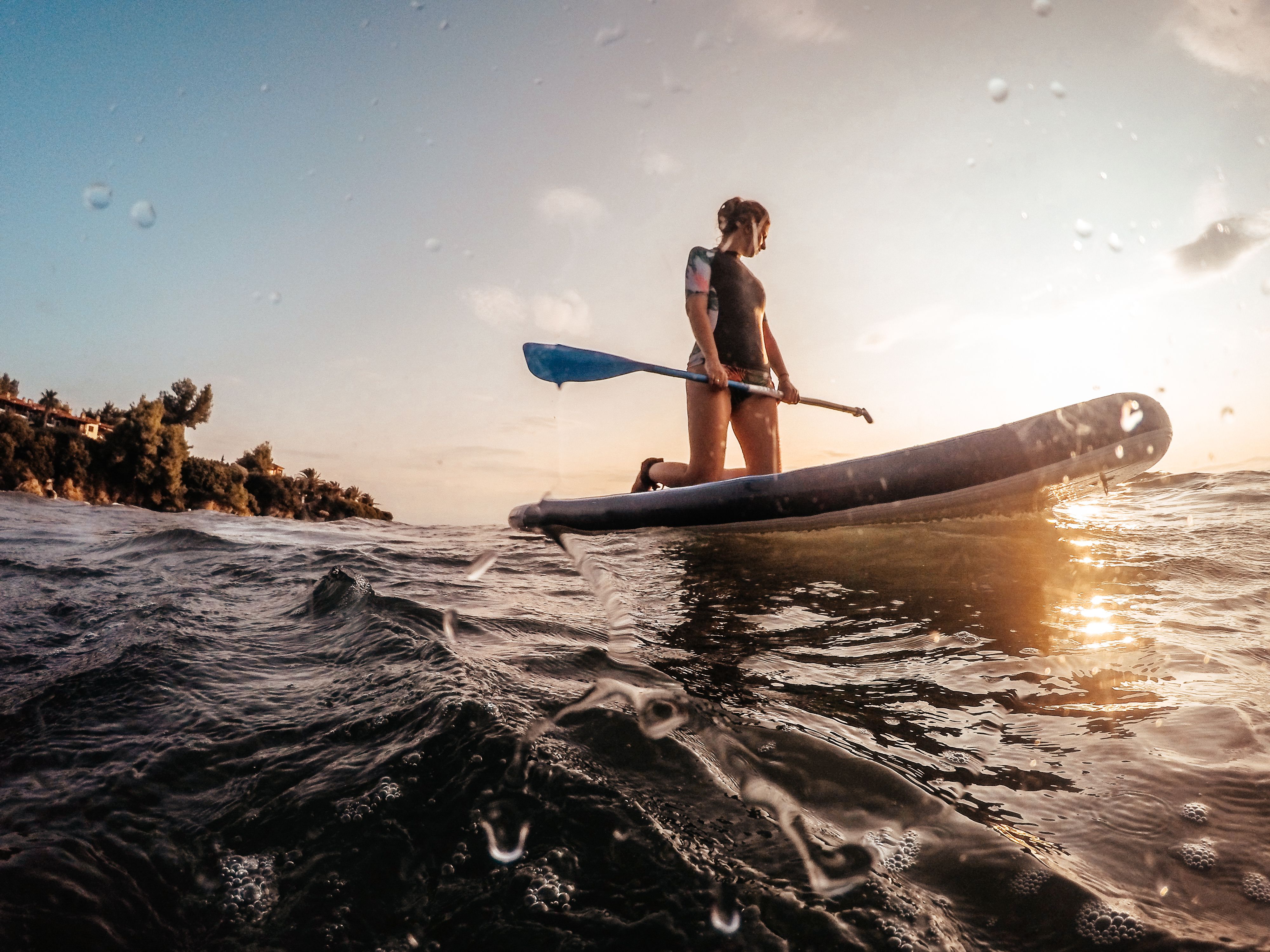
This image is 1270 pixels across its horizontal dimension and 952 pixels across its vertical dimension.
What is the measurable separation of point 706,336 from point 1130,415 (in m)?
2.47

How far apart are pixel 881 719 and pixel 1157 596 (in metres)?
2.02

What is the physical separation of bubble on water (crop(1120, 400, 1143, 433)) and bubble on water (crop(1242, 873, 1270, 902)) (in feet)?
10.0

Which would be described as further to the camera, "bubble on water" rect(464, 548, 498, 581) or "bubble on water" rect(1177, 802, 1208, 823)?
"bubble on water" rect(464, 548, 498, 581)

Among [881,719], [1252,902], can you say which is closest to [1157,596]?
[881,719]

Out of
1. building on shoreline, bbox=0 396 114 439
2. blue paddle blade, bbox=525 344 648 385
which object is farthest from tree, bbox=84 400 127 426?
blue paddle blade, bbox=525 344 648 385

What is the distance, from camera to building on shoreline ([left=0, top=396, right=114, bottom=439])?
121 feet

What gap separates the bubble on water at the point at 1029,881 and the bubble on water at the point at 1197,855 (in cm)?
26

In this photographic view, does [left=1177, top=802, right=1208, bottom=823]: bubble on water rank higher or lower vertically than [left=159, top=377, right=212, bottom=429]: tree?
lower

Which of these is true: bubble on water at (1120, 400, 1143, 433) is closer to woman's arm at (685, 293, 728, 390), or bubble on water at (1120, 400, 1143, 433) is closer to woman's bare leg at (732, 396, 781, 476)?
woman's bare leg at (732, 396, 781, 476)

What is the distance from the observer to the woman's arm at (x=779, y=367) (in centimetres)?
516

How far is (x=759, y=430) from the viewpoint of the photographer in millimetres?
4750

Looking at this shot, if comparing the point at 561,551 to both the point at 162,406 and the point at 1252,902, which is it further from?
the point at 162,406

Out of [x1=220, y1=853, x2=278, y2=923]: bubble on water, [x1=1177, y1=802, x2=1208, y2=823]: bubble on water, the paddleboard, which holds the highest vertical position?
the paddleboard

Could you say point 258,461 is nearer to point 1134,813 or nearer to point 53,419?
point 53,419
